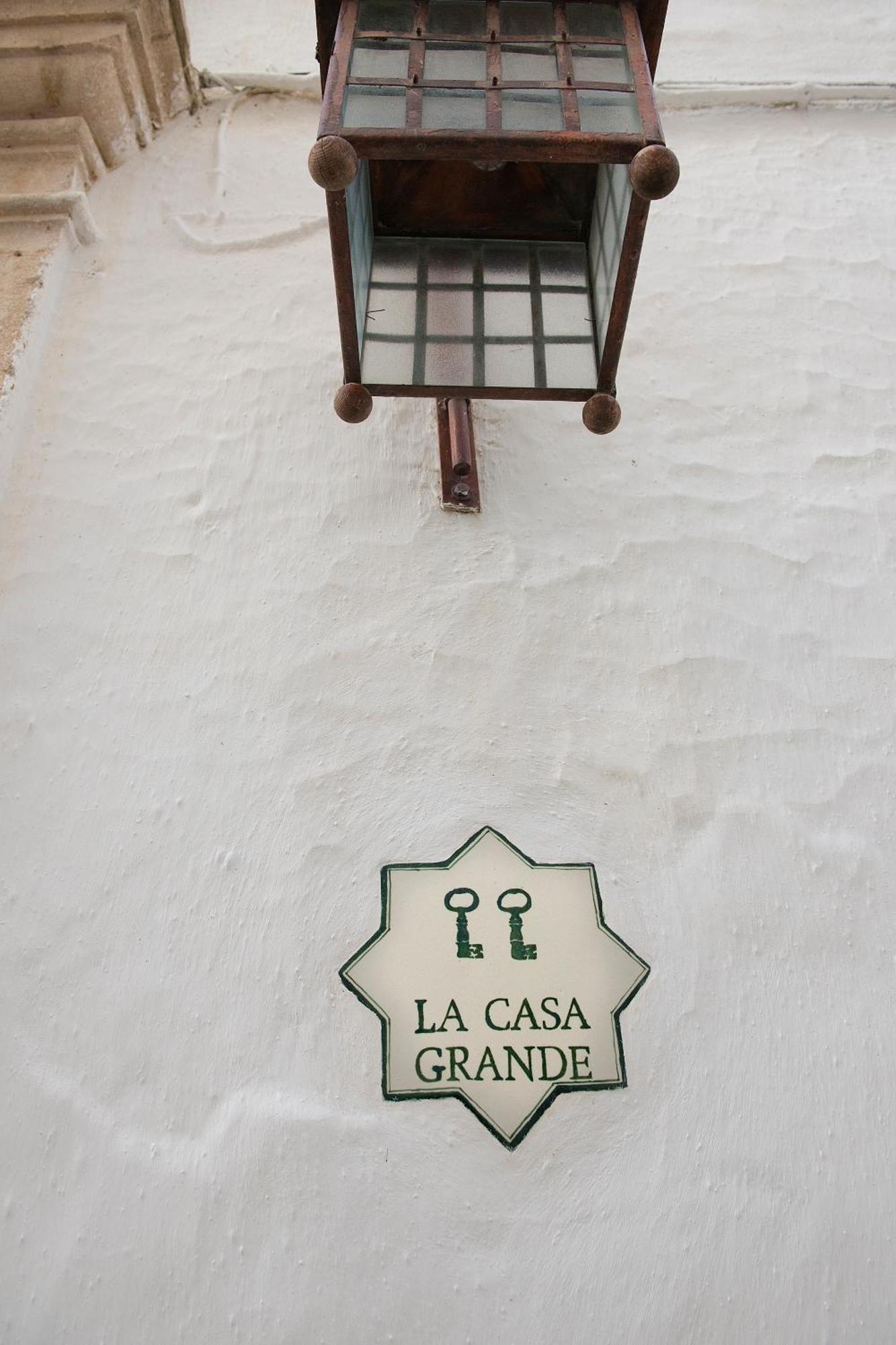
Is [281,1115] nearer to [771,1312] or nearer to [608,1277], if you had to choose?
[608,1277]

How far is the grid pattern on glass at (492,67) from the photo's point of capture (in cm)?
131

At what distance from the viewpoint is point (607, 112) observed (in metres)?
1.33

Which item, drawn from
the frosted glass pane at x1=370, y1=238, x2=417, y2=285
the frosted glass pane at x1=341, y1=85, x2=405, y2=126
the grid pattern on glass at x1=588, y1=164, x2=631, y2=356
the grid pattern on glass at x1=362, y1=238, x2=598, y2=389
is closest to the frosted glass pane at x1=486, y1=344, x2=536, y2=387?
the grid pattern on glass at x1=362, y1=238, x2=598, y2=389

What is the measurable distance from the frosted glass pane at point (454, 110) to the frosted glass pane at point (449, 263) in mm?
313

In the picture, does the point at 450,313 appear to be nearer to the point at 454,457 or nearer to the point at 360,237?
the point at 360,237

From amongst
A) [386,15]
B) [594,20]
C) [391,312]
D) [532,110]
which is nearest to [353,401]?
[391,312]

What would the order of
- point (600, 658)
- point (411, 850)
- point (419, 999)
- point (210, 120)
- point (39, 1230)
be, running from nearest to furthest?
point (39, 1230)
point (419, 999)
point (411, 850)
point (600, 658)
point (210, 120)

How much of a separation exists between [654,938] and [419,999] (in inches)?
14.7

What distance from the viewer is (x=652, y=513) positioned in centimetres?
192

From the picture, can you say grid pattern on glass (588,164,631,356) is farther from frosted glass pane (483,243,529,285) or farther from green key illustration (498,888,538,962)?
green key illustration (498,888,538,962)

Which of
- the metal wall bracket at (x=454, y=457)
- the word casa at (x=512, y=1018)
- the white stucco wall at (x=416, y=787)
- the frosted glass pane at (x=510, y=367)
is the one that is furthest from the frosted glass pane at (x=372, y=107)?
the word casa at (x=512, y=1018)

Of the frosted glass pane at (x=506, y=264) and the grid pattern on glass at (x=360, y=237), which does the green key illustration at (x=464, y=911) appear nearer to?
the grid pattern on glass at (x=360, y=237)

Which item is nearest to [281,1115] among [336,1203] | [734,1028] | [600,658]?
[336,1203]

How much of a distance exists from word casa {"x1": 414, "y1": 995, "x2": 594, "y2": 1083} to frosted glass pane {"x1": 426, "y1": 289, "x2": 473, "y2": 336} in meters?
1.04
